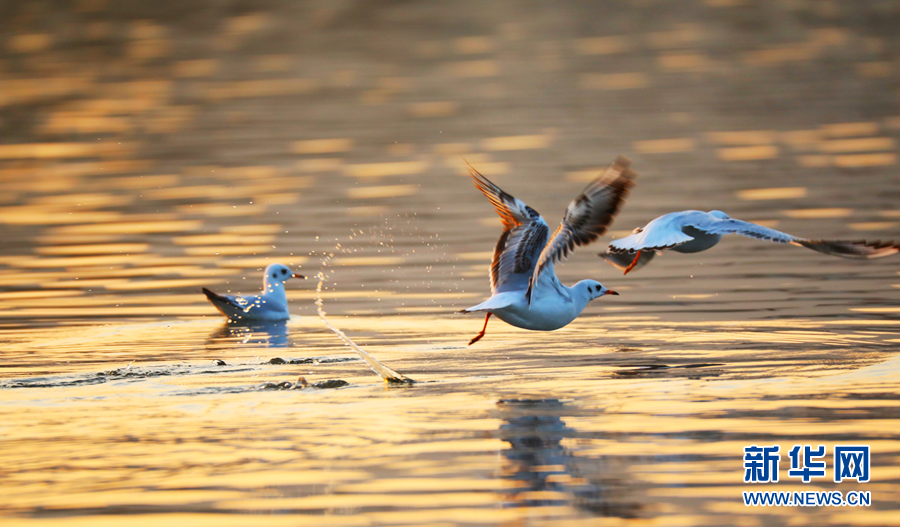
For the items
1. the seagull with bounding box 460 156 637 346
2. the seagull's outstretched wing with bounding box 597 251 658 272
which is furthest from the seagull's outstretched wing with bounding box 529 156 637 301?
the seagull's outstretched wing with bounding box 597 251 658 272

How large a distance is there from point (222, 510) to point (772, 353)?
5.88 meters

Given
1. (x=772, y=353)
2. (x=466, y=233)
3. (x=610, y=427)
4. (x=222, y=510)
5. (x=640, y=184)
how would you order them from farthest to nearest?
(x=640, y=184)
(x=466, y=233)
(x=772, y=353)
(x=610, y=427)
(x=222, y=510)

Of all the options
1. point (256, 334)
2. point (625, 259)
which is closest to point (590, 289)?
point (625, 259)

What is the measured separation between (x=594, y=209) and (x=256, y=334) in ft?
17.2

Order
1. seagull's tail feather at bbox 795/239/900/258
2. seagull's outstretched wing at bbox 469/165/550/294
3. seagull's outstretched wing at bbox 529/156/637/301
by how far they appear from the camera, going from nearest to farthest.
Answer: seagull's outstretched wing at bbox 529/156/637/301, seagull's tail feather at bbox 795/239/900/258, seagull's outstretched wing at bbox 469/165/550/294

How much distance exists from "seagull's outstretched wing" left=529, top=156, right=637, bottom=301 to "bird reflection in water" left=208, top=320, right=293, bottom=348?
3894 mm

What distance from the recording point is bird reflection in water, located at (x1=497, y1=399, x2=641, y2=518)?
820 cm

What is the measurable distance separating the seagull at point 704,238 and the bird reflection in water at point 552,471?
1991 millimetres

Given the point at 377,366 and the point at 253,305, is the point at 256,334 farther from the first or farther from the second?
the point at 377,366

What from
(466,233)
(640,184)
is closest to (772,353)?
(466,233)

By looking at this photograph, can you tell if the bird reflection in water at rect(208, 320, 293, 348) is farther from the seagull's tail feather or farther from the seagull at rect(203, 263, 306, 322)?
the seagull's tail feather

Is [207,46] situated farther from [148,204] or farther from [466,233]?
[466,233]

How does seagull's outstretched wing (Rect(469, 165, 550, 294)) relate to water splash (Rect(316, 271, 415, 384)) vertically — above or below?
above

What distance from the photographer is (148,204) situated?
2470 centimetres
